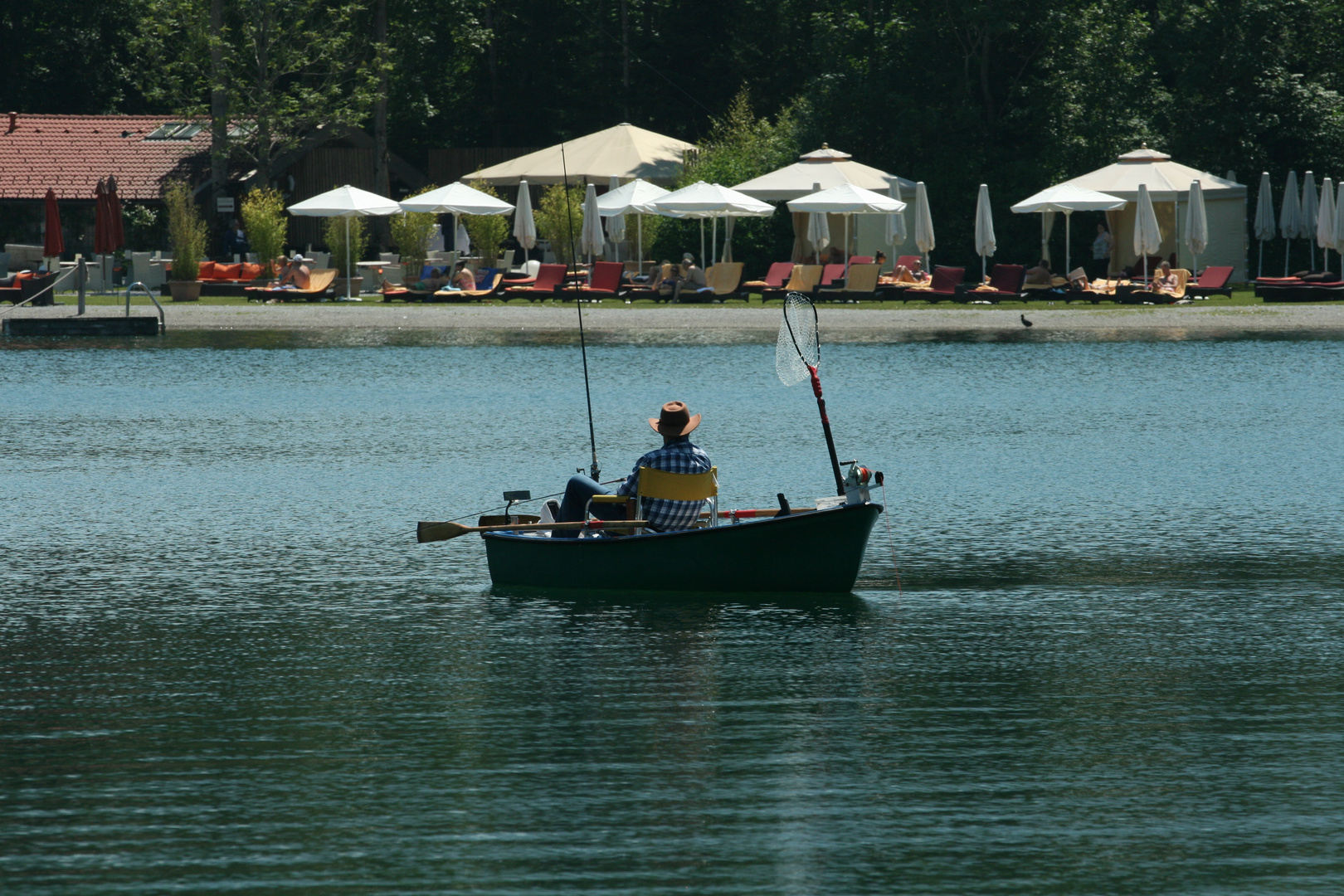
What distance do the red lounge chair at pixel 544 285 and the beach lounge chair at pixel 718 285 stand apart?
3.12m

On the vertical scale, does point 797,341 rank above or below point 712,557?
above

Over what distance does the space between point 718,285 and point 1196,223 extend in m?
11.1

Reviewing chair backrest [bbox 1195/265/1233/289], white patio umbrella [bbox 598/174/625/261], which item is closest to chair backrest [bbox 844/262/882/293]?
white patio umbrella [bbox 598/174/625/261]

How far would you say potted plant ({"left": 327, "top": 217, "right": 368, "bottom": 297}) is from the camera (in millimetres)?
44188

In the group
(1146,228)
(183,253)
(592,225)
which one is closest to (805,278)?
(592,225)

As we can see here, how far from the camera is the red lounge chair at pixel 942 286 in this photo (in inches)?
1628

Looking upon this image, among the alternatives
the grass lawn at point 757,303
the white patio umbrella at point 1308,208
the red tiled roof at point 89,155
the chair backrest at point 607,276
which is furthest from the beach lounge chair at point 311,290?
the white patio umbrella at point 1308,208

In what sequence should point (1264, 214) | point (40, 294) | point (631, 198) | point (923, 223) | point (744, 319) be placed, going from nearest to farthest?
1. point (744, 319)
2. point (40, 294)
3. point (631, 198)
4. point (923, 223)
5. point (1264, 214)

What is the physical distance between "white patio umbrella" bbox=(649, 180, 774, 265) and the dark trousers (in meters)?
28.4

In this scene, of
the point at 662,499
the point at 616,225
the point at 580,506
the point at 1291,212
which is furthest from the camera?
the point at 616,225

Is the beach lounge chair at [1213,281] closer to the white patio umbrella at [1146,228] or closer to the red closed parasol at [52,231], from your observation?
the white patio umbrella at [1146,228]

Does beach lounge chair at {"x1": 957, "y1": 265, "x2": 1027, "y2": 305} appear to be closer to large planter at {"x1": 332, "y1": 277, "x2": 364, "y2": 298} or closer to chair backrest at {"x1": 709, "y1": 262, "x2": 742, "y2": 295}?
chair backrest at {"x1": 709, "y1": 262, "x2": 742, "y2": 295}

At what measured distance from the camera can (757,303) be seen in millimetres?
43812

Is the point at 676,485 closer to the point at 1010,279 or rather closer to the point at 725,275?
the point at 725,275
